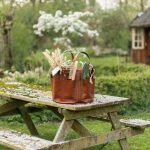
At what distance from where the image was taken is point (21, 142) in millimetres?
5016

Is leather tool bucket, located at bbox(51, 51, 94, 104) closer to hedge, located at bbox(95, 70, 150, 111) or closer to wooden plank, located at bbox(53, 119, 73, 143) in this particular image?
wooden plank, located at bbox(53, 119, 73, 143)

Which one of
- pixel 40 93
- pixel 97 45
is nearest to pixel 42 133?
pixel 40 93

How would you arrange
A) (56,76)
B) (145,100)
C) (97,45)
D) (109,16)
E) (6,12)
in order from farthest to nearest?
(97,45) → (109,16) → (6,12) → (145,100) → (56,76)

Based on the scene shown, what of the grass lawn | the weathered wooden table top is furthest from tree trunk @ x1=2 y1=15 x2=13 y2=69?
the weathered wooden table top

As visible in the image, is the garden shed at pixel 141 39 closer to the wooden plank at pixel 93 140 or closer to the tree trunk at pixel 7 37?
the tree trunk at pixel 7 37

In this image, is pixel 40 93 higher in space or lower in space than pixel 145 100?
higher

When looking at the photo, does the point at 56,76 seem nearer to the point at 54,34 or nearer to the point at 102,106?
the point at 102,106

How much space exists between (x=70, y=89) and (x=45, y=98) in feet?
1.74

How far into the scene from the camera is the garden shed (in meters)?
25.7

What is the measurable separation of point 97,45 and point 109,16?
14.7 ft

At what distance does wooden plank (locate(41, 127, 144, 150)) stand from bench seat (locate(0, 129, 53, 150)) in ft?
0.43

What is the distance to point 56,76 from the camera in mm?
5277

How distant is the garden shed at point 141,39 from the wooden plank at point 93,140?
1967cm

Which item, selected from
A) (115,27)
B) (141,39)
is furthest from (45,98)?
(115,27)
